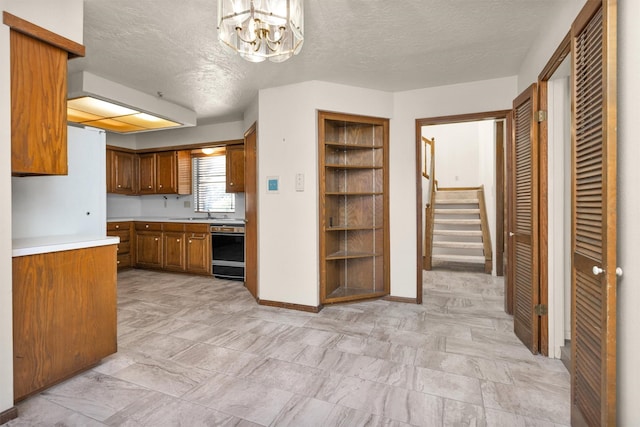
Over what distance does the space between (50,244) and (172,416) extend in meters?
1.24

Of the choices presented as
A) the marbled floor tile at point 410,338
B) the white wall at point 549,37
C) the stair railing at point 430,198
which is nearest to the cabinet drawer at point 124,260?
the marbled floor tile at point 410,338

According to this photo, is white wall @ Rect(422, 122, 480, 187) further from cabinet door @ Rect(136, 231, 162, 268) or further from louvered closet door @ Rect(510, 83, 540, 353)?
cabinet door @ Rect(136, 231, 162, 268)

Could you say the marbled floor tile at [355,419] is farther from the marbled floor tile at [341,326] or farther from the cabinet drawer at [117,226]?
the cabinet drawer at [117,226]

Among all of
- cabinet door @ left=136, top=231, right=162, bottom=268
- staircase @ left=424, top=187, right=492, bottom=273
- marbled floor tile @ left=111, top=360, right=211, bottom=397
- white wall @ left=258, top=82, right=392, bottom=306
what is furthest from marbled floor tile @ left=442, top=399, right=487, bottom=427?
cabinet door @ left=136, top=231, right=162, bottom=268

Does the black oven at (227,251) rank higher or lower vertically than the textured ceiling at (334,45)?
lower

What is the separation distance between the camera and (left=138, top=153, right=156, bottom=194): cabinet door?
586 centimetres

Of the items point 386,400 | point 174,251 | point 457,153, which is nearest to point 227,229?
point 174,251

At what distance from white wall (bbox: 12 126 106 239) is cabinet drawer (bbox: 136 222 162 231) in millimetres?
3045

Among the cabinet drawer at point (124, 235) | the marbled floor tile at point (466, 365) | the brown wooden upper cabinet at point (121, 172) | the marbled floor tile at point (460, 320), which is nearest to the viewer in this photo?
the marbled floor tile at point (466, 365)

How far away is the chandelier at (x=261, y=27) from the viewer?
1.64 metres

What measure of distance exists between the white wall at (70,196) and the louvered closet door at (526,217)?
3372 millimetres

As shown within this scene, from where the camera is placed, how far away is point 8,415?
1.69 metres

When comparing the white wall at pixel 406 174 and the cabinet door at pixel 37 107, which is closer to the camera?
the cabinet door at pixel 37 107

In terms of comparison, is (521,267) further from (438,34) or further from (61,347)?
(61,347)
